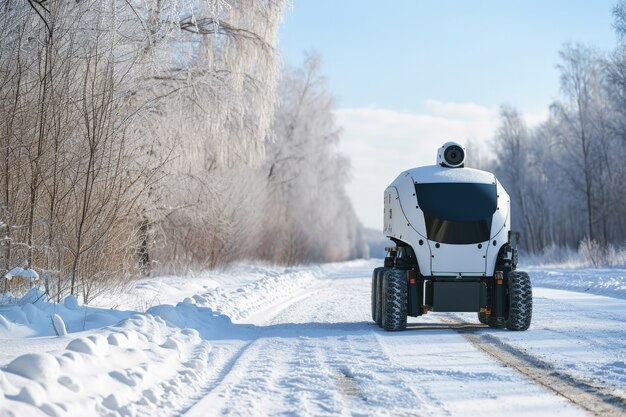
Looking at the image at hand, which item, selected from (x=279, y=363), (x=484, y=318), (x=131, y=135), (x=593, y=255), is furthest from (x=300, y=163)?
(x=279, y=363)

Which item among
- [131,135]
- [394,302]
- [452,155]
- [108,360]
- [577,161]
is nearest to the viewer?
[108,360]

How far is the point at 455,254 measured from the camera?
37.0 ft

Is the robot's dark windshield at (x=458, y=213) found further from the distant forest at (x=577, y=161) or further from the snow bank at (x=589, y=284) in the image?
the distant forest at (x=577, y=161)

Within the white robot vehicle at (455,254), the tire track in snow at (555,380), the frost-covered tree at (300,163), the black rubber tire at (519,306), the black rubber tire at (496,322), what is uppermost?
the frost-covered tree at (300,163)

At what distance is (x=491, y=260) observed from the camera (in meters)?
11.4

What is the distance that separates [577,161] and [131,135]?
1627 inches

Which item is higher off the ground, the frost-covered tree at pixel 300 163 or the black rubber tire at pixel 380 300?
the frost-covered tree at pixel 300 163

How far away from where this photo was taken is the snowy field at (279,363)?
5496 mm

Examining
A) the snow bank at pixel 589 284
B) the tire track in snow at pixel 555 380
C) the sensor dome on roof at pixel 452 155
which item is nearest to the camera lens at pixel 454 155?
the sensor dome on roof at pixel 452 155

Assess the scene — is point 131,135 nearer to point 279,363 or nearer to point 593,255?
point 279,363

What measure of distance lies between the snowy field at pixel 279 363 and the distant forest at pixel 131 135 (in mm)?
1118

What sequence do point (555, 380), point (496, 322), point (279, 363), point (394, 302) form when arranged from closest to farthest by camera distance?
point (555, 380)
point (279, 363)
point (394, 302)
point (496, 322)

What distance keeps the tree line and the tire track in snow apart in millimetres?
25869

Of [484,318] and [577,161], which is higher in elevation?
[577,161]
